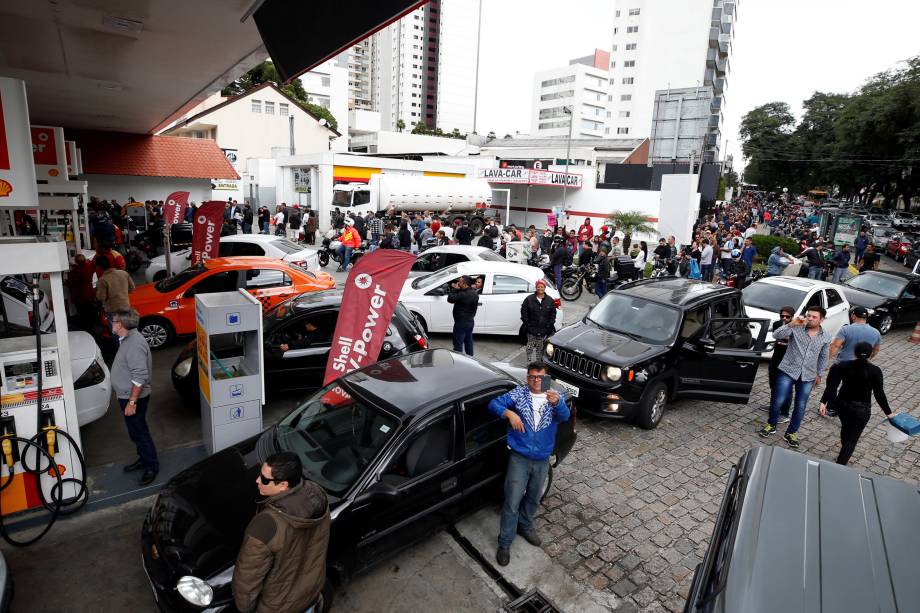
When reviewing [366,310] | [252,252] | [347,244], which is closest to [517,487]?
[366,310]

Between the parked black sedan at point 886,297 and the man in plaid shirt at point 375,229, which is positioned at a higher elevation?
the man in plaid shirt at point 375,229

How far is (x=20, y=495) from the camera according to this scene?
4.90 m

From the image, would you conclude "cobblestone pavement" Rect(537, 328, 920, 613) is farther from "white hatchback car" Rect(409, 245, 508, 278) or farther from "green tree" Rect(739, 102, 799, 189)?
"green tree" Rect(739, 102, 799, 189)

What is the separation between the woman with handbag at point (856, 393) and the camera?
581 centimetres

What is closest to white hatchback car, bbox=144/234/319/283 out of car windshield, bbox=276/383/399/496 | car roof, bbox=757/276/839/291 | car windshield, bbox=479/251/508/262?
car windshield, bbox=479/251/508/262

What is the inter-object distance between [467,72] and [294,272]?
128m

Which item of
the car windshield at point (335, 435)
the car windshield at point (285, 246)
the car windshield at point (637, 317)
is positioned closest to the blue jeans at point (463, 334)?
the car windshield at point (637, 317)

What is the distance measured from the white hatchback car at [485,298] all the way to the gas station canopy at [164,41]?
4834 millimetres

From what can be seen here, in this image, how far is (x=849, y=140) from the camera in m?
44.1

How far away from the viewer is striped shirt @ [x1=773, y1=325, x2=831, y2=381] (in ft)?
22.1

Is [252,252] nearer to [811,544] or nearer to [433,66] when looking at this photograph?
[811,544]

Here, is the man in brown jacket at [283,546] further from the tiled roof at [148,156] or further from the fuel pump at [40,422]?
the tiled roof at [148,156]

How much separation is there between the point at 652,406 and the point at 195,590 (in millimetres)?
5630

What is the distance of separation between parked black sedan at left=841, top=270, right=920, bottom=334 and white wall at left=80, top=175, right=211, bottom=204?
2666 centimetres
